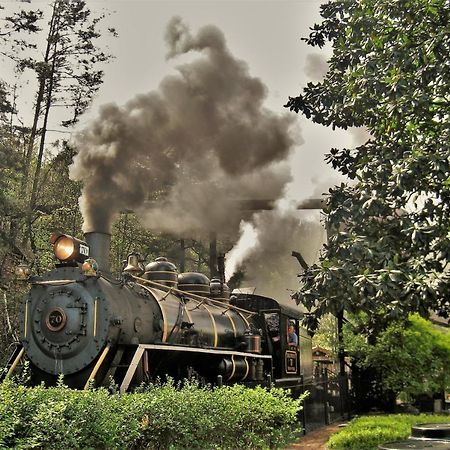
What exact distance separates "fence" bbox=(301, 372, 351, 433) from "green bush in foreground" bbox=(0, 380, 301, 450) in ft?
17.8

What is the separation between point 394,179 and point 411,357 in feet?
33.5

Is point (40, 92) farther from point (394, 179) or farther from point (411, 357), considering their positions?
point (394, 179)

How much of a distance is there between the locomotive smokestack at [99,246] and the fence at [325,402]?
6.16 meters

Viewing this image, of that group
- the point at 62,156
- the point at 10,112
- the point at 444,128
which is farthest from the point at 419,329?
the point at 10,112

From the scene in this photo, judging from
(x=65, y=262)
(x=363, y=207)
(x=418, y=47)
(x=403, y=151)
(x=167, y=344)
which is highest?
(x=418, y=47)

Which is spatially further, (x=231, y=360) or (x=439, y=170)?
(x=231, y=360)

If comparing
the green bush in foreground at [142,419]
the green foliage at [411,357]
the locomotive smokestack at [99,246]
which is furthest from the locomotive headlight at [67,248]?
the green foliage at [411,357]

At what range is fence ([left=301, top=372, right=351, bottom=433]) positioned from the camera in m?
13.3

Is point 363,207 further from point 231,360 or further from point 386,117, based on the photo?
point 231,360

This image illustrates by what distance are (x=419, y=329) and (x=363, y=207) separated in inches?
405

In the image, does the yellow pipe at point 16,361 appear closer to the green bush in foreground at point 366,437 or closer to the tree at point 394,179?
the tree at point 394,179

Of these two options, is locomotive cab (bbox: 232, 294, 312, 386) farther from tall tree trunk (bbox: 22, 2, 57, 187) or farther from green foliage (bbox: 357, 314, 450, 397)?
tall tree trunk (bbox: 22, 2, 57, 187)

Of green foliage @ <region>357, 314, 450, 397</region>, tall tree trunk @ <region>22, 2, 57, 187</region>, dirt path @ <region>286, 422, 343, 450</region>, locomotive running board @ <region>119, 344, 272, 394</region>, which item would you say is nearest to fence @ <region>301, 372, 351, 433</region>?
dirt path @ <region>286, 422, 343, 450</region>

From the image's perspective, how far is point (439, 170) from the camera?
23.8 ft
